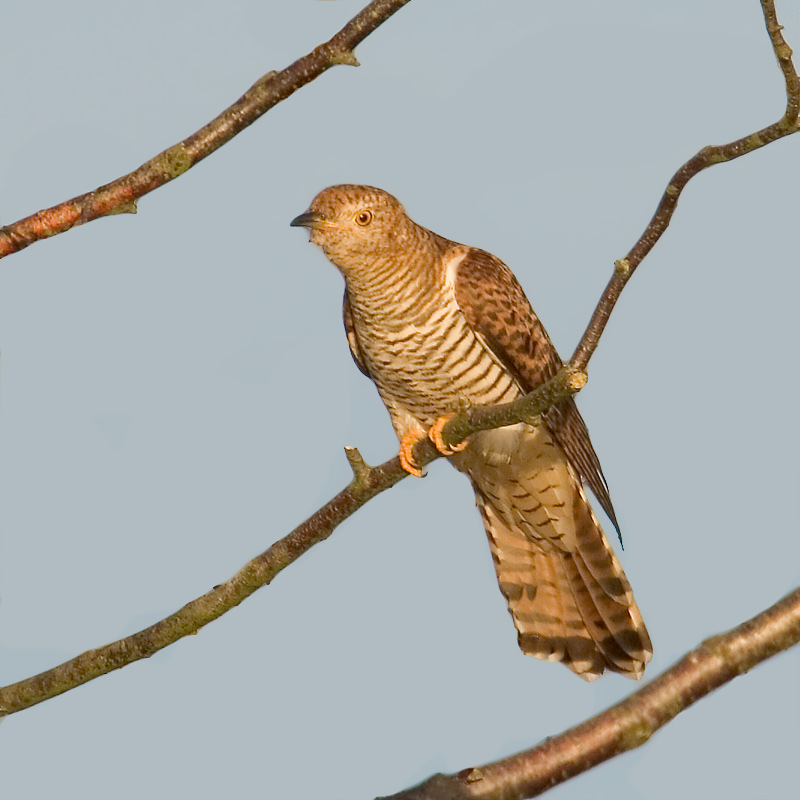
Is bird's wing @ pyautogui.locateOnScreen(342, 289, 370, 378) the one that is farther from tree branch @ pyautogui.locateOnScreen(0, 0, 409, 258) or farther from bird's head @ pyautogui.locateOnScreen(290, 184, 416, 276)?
tree branch @ pyautogui.locateOnScreen(0, 0, 409, 258)

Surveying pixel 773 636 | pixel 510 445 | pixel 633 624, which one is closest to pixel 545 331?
pixel 510 445

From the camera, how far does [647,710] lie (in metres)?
2.59

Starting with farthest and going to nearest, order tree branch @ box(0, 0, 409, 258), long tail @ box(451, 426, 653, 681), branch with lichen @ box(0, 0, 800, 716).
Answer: long tail @ box(451, 426, 653, 681), tree branch @ box(0, 0, 409, 258), branch with lichen @ box(0, 0, 800, 716)

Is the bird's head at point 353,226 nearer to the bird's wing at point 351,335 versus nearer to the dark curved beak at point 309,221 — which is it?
the dark curved beak at point 309,221

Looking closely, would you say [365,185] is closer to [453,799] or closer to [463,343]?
[463,343]

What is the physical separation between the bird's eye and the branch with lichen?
48.6 inches

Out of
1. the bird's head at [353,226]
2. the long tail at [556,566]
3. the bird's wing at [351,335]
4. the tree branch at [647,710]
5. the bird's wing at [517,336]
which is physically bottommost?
the tree branch at [647,710]

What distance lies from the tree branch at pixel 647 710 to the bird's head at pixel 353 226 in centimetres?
191

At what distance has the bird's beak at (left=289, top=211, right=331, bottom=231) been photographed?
3.84 m

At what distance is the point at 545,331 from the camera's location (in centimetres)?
441

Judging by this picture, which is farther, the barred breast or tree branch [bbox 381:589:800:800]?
the barred breast

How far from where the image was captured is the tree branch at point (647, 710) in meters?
2.52

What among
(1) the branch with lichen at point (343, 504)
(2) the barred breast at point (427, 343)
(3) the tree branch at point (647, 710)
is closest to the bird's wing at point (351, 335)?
(2) the barred breast at point (427, 343)

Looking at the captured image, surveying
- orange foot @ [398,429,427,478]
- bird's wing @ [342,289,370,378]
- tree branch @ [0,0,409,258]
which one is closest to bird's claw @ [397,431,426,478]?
orange foot @ [398,429,427,478]
